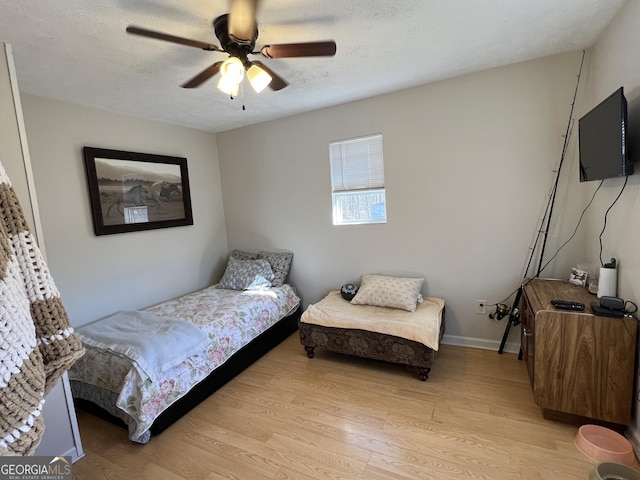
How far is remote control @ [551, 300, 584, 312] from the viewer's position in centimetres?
177

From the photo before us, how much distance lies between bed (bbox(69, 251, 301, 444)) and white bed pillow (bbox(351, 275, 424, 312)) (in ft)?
3.09

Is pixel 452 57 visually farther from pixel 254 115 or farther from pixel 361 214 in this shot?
pixel 254 115

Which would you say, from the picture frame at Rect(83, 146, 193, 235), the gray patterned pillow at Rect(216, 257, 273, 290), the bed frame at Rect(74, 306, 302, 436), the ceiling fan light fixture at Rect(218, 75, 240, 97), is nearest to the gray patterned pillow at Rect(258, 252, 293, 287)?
the gray patterned pillow at Rect(216, 257, 273, 290)

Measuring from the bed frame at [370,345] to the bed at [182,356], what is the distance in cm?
53

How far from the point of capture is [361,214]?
3248mm

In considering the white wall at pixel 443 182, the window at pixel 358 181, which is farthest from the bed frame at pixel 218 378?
the window at pixel 358 181

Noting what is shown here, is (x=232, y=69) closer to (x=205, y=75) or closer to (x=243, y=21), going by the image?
(x=243, y=21)

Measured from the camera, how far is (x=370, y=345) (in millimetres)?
2543

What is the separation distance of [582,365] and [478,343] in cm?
113

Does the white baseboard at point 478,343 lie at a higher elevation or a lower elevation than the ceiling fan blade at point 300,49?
lower

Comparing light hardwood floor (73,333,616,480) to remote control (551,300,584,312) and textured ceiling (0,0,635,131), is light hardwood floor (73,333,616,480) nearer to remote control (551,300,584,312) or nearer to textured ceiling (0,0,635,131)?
remote control (551,300,584,312)

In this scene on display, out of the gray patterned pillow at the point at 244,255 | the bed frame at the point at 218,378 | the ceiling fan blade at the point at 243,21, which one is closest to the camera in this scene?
the ceiling fan blade at the point at 243,21

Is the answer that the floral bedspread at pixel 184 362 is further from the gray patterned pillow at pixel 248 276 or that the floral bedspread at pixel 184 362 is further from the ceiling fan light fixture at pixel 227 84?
the ceiling fan light fixture at pixel 227 84

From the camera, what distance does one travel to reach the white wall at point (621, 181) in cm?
163
